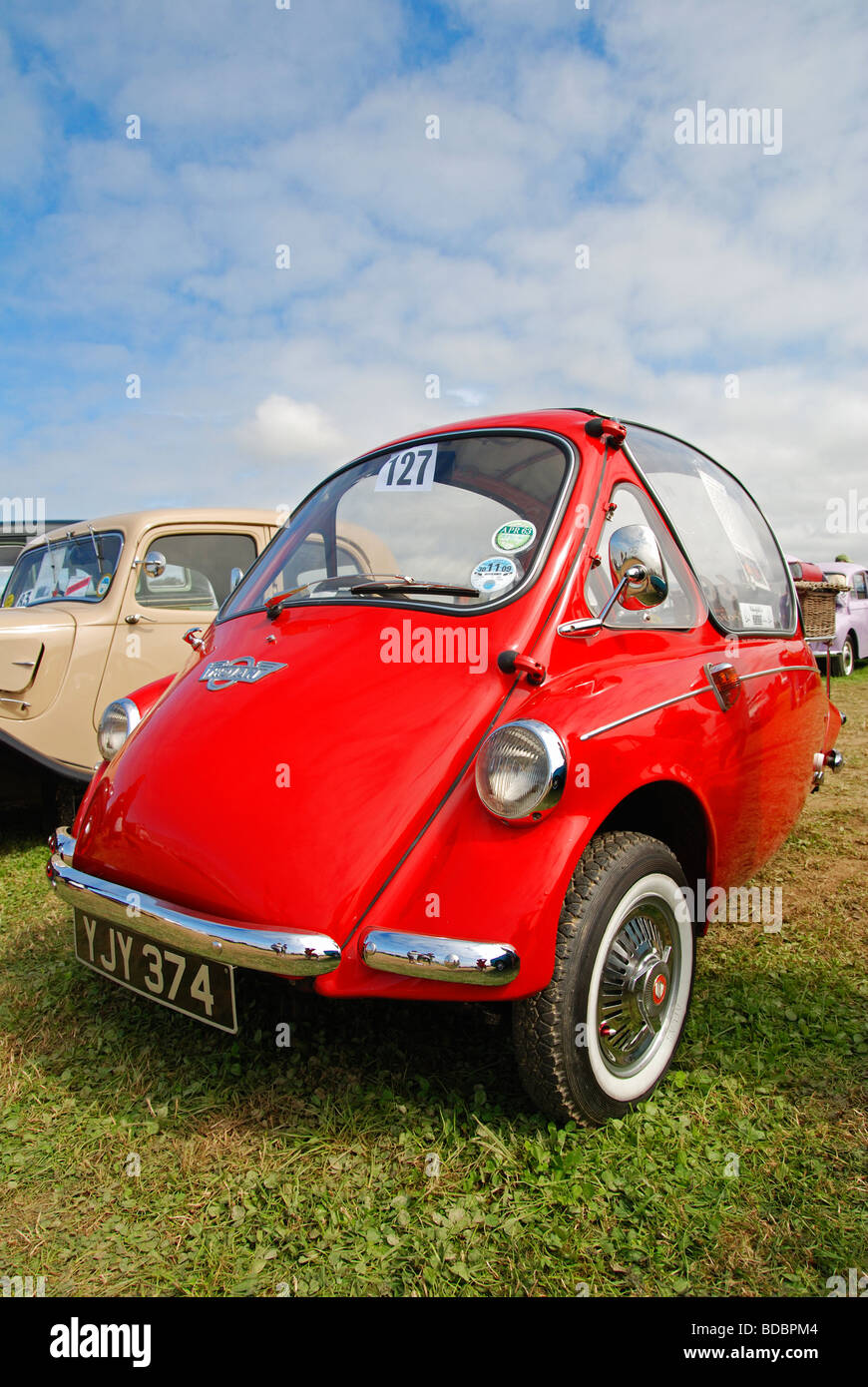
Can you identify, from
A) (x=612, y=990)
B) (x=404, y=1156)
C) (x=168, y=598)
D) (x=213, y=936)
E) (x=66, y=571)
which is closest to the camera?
(x=213, y=936)

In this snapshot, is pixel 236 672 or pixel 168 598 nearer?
pixel 236 672

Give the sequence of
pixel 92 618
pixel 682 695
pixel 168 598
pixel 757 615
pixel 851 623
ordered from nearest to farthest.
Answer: pixel 682 695
pixel 757 615
pixel 92 618
pixel 168 598
pixel 851 623

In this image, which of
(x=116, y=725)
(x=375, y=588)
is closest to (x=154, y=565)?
(x=116, y=725)

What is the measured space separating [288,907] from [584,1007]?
2.44ft

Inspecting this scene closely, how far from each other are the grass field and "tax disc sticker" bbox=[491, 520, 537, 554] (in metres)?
1.42

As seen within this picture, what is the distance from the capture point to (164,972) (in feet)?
6.91

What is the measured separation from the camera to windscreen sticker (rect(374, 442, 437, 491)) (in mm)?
2854

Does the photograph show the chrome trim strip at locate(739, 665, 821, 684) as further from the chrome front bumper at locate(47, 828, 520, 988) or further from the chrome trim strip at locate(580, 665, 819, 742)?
the chrome front bumper at locate(47, 828, 520, 988)

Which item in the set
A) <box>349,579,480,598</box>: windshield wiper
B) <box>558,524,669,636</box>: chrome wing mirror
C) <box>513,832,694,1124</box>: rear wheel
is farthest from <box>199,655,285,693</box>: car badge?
<box>513,832,694,1124</box>: rear wheel

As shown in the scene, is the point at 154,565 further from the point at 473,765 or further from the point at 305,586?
the point at 473,765

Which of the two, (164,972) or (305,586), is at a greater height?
(305,586)

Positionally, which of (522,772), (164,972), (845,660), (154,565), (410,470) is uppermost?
(410,470)

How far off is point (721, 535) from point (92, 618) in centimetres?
366
